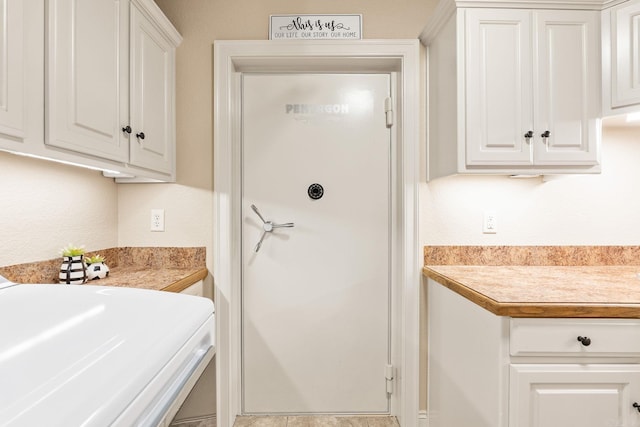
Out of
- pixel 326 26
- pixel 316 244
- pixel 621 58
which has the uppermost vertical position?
pixel 326 26

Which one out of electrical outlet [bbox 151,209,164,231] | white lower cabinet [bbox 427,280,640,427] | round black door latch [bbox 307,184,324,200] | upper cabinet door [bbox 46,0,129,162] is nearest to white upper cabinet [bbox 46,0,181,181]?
upper cabinet door [bbox 46,0,129,162]

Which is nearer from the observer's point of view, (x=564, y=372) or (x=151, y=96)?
(x=564, y=372)

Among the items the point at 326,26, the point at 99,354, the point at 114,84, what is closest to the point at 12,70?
the point at 114,84

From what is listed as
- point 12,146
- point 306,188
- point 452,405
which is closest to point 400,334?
point 452,405

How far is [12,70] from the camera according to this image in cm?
90

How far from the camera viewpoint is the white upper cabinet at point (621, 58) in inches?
61.5

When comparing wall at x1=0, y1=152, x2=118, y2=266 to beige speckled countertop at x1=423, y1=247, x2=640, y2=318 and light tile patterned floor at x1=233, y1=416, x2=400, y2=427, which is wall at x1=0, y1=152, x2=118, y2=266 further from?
beige speckled countertop at x1=423, y1=247, x2=640, y2=318

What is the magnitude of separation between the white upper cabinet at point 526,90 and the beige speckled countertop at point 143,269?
4.35 feet

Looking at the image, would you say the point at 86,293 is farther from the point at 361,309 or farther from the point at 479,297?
the point at 361,309

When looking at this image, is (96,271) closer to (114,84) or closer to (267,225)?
(114,84)

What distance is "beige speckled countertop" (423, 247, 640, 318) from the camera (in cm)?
116

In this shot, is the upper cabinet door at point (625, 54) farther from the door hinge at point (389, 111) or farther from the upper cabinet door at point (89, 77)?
the upper cabinet door at point (89, 77)

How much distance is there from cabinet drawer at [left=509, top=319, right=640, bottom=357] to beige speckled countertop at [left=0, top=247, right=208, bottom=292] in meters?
1.27

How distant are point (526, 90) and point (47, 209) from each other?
2.04 m
